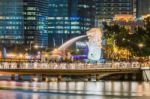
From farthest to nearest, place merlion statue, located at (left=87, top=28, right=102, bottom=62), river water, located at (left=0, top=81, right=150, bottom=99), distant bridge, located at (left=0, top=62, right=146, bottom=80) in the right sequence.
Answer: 1. merlion statue, located at (left=87, top=28, right=102, bottom=62)
2. distant bridge, located at (left=0, top=62, right=146, bottom=80)
3. river water, located at (left=0, top=81, right=150, bottom=99)

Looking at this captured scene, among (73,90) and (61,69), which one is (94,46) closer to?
(61,69)

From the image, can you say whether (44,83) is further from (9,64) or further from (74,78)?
(74,78)

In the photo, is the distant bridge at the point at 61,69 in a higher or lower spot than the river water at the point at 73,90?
higher

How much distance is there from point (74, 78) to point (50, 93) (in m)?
34.4

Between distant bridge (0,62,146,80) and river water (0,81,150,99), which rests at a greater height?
distant bridge (0,62,146,80)

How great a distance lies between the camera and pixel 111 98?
316 ft

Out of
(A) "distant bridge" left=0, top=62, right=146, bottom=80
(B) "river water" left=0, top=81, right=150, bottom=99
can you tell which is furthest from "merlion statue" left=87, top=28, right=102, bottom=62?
(B) "river water" left=0, top=81, right=150, bottom=99

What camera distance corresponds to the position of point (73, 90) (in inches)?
4437

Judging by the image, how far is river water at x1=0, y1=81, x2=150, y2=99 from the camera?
98.8 meters

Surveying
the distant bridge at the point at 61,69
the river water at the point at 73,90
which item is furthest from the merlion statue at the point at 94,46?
the river water at the point at 73,90

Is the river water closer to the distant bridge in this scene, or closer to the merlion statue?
the distant bridge

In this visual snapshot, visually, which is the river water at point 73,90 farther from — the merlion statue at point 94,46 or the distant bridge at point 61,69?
the merlion statue at point 94,46

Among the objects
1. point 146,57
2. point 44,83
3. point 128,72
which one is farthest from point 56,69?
point 146,57

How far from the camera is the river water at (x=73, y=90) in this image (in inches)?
3888
